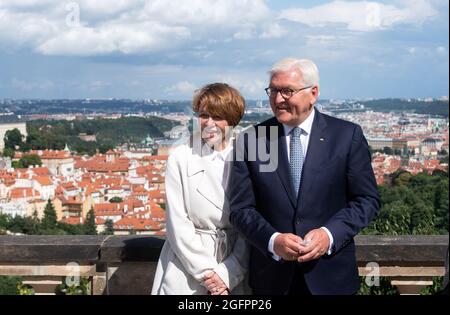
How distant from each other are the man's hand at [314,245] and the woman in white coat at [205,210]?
0.31 metres

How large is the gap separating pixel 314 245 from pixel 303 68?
588mm

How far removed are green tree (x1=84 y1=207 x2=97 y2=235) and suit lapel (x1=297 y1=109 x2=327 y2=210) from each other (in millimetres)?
26360

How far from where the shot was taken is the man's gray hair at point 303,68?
2162mm

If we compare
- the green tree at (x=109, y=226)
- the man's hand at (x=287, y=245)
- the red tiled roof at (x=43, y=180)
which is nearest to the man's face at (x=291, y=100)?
the man's hand at (x=287, y=245)

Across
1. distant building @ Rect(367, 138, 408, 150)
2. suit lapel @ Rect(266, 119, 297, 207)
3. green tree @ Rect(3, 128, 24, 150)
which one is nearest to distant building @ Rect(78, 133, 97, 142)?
green tree @ Rect(3, 128, 24, 150)

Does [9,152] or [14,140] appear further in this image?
[9,152]

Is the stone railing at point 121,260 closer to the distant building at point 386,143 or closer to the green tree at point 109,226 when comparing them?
the distant building at point 386,143

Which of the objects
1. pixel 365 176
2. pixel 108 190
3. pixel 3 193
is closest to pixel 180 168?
pixel 365 176

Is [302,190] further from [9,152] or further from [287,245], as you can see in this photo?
[9,152]

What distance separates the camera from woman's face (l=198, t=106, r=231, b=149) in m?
2.28

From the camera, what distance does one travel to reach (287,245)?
2139mm

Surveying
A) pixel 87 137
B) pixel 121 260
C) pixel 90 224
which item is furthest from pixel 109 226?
pixel 121 260
